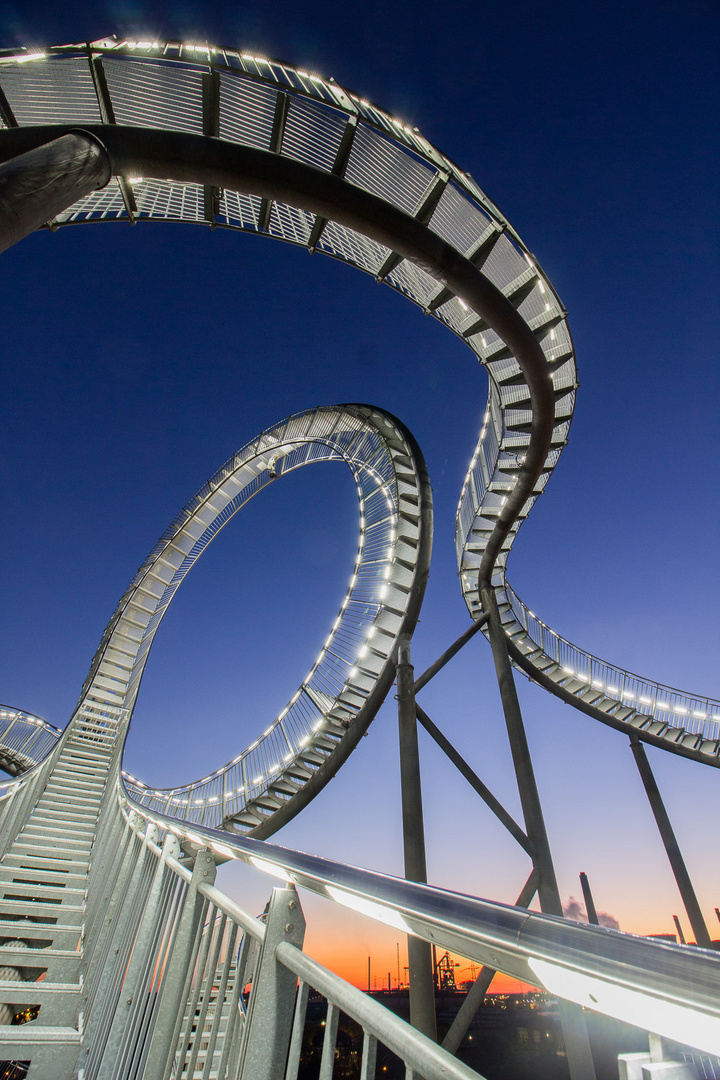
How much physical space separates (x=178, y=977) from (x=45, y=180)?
4.13m

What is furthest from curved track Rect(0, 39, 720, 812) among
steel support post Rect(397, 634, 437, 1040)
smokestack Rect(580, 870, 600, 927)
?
smokestack Rect(580, 870, 600, 927)

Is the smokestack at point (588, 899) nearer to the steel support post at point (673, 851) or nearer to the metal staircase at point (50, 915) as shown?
the steel support post at point (673, 851)

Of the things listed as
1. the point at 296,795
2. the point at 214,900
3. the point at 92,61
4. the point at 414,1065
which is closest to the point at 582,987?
the point at 414,1065

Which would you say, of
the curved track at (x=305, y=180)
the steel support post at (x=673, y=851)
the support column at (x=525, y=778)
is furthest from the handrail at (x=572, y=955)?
the steel support post at (x=673, y=851)

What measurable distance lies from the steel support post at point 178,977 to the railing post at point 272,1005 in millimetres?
793

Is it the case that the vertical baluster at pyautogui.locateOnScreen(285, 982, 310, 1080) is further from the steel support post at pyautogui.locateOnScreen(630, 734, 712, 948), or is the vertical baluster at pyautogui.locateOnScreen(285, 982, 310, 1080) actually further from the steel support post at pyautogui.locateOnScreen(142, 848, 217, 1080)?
the steel support post at pyautogui.locateOnScreen(630, 734, 712, 948)

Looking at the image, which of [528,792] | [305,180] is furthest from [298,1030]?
[528,792]

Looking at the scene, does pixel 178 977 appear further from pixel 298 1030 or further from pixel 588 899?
pixel 588 899

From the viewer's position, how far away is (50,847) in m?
7.29

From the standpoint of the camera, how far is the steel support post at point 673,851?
14.0m

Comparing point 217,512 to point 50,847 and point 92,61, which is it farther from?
point 92,61

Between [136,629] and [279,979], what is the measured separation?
18782 mm

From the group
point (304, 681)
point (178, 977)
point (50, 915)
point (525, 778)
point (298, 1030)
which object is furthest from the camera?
point (304, 681)

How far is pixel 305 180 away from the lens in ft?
19.1
